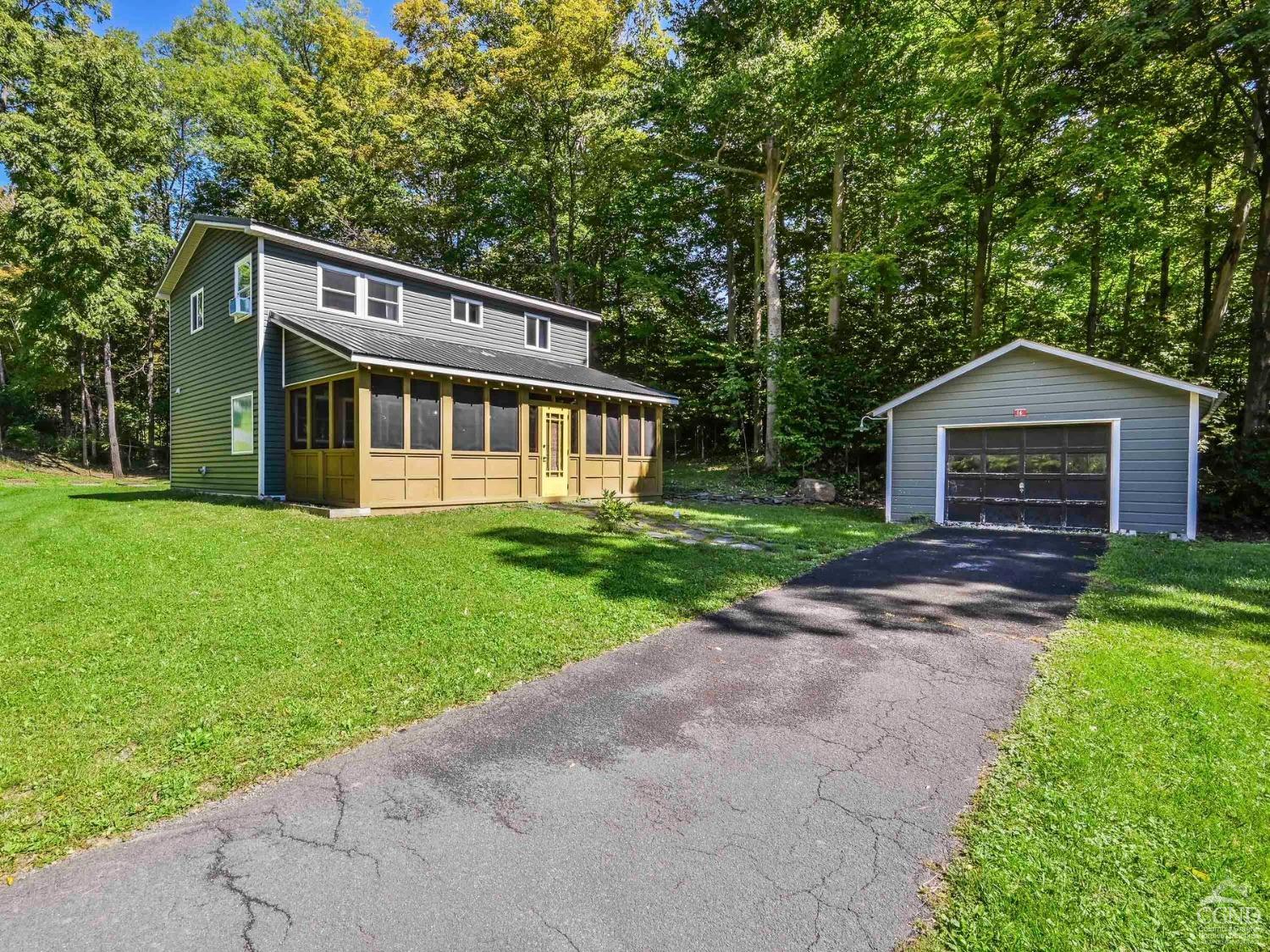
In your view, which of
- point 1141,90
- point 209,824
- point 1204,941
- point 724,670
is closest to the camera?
point 1204,941

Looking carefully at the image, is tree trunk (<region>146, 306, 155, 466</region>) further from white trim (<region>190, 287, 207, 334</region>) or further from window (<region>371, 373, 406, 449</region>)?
window (<region>371, 373, 406, 449</region>)

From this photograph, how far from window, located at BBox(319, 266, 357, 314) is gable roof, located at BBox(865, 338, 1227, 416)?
12138mm

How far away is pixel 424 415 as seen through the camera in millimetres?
10875

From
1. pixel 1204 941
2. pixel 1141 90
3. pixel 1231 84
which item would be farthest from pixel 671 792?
pixel 1141 90

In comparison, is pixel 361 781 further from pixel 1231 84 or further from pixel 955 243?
pixel 955 243

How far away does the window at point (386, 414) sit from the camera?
10.2 metres

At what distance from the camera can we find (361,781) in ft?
8.88

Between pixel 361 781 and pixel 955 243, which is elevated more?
pixel 955 243

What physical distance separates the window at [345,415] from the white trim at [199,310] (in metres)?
6.46

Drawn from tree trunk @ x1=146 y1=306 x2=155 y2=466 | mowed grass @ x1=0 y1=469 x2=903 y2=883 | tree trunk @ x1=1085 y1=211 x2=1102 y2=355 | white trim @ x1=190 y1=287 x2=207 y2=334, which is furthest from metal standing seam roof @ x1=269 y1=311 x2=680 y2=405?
tree trunk @ x1=146 y1=306 x2=155 y2=466

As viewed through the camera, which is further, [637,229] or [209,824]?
[637,229]

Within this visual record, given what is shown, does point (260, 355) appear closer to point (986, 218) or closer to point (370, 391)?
point (370, 391)

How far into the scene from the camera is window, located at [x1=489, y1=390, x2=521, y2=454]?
12.0 meters

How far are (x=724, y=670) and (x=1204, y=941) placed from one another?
254cm
